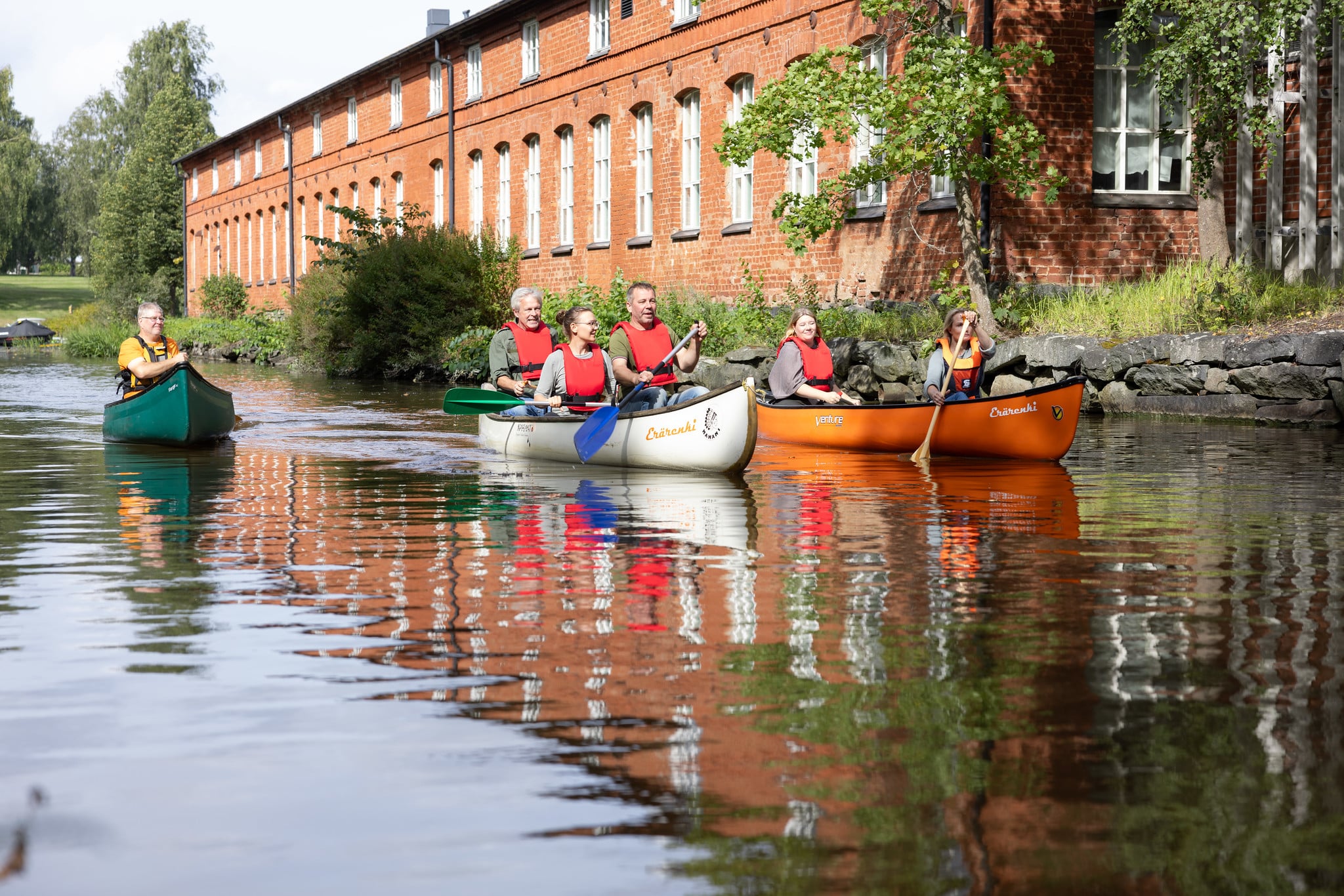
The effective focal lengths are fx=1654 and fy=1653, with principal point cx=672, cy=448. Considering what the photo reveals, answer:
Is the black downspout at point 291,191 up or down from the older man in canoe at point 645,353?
up

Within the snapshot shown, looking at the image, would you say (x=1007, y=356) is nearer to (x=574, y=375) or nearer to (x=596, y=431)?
(x=574, y=375)

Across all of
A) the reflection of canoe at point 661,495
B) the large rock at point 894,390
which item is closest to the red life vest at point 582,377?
the reflection of canoe at point 661,495

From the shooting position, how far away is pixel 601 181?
31.9 meters

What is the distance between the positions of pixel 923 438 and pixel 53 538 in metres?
8.03

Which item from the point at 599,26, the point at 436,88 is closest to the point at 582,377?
the point at 599,26

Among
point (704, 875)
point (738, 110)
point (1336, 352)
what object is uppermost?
point (738, 110)

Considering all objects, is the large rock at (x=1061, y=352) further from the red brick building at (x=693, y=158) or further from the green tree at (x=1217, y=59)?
the green tree at (x=1217, y=59)

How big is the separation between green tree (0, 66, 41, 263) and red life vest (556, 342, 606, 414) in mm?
72934

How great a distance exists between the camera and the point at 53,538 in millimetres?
8938

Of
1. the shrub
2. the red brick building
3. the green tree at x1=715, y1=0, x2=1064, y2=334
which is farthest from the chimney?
the green tree at x1=715, y1=0, x2=1064, y2=334

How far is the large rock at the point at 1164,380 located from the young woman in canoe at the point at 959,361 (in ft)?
14.5

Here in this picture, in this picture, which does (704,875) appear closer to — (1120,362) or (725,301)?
(1120,362)

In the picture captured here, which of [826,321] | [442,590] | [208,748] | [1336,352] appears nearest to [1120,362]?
[1336,352]

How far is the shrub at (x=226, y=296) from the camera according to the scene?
58625mm
